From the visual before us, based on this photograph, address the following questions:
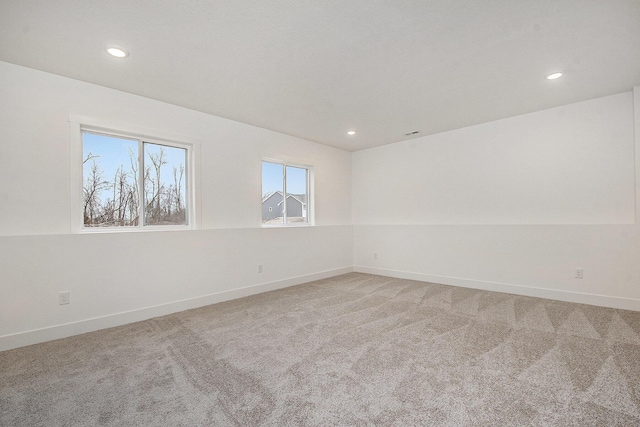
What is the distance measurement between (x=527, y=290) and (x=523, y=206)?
1200 millimetres

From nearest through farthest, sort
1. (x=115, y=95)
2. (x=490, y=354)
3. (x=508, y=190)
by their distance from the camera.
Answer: (x=490, y=354) < (x=115, y=95) < (x=508, y=190)

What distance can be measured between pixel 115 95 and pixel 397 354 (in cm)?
389

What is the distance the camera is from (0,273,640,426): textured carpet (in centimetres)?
166

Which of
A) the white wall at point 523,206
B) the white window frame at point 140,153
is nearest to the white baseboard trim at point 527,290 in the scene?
the white wall at point 523,206

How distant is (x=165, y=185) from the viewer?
147 inches

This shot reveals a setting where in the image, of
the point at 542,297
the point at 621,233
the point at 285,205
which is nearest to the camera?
the point at 621,233

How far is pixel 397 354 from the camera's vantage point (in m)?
2.36

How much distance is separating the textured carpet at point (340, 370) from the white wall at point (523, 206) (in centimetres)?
69

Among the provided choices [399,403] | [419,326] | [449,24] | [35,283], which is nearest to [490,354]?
[419,326]

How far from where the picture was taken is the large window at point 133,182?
3186mm

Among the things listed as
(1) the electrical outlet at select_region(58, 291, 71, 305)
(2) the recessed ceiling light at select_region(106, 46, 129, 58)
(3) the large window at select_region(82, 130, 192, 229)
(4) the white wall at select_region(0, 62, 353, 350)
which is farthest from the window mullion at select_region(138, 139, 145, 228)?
(2) the recessed ceiling light at select_region(106, 46, 129, 58)

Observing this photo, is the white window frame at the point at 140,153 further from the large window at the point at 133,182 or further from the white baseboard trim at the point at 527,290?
the white baseboard trim at the point at 527,290

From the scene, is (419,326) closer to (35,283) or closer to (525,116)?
(525,116)

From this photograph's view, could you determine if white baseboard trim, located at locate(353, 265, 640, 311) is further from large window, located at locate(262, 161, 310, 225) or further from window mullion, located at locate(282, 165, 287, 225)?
window mullion, located at locate(282, 165, 287, 225)
